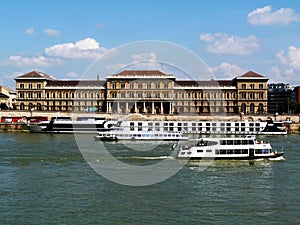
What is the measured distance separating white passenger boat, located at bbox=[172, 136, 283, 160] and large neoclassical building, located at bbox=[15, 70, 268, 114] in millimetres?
54040

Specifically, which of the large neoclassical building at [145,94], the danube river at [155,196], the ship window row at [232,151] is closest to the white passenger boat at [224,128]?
the large neoclassical building at [145,94]

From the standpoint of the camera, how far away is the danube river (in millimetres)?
16219

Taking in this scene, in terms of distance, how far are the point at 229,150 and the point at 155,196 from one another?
1102 centimetres

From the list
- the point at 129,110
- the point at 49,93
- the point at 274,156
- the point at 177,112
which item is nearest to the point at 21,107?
the point at 49,93

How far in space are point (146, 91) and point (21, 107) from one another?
22.7 metres

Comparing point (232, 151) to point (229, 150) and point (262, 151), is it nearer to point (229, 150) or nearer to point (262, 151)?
point (229, 150)

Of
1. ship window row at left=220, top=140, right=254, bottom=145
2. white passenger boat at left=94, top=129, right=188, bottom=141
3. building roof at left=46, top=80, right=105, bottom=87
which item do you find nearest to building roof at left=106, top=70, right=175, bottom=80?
building roof at left=46, top=80, right=105, bottom=87

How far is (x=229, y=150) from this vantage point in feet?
95.9

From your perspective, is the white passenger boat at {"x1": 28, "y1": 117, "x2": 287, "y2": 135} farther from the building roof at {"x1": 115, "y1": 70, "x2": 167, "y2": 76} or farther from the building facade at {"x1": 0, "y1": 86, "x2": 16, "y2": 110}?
the building facade at {"x1": 0, "y1": 86, "x2": 16, "y2": 110}

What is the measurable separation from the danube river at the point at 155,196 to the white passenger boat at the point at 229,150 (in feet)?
4.20

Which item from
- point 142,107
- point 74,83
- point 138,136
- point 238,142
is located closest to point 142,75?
point 142,107

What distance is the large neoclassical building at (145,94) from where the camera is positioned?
86.4m

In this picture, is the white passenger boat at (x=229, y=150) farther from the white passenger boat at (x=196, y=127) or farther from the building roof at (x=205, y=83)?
the building roof at (x=205, y=83)

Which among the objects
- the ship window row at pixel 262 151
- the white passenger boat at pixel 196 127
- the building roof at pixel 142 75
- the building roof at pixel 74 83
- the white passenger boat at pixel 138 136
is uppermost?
the building roof at pixel 142 75
